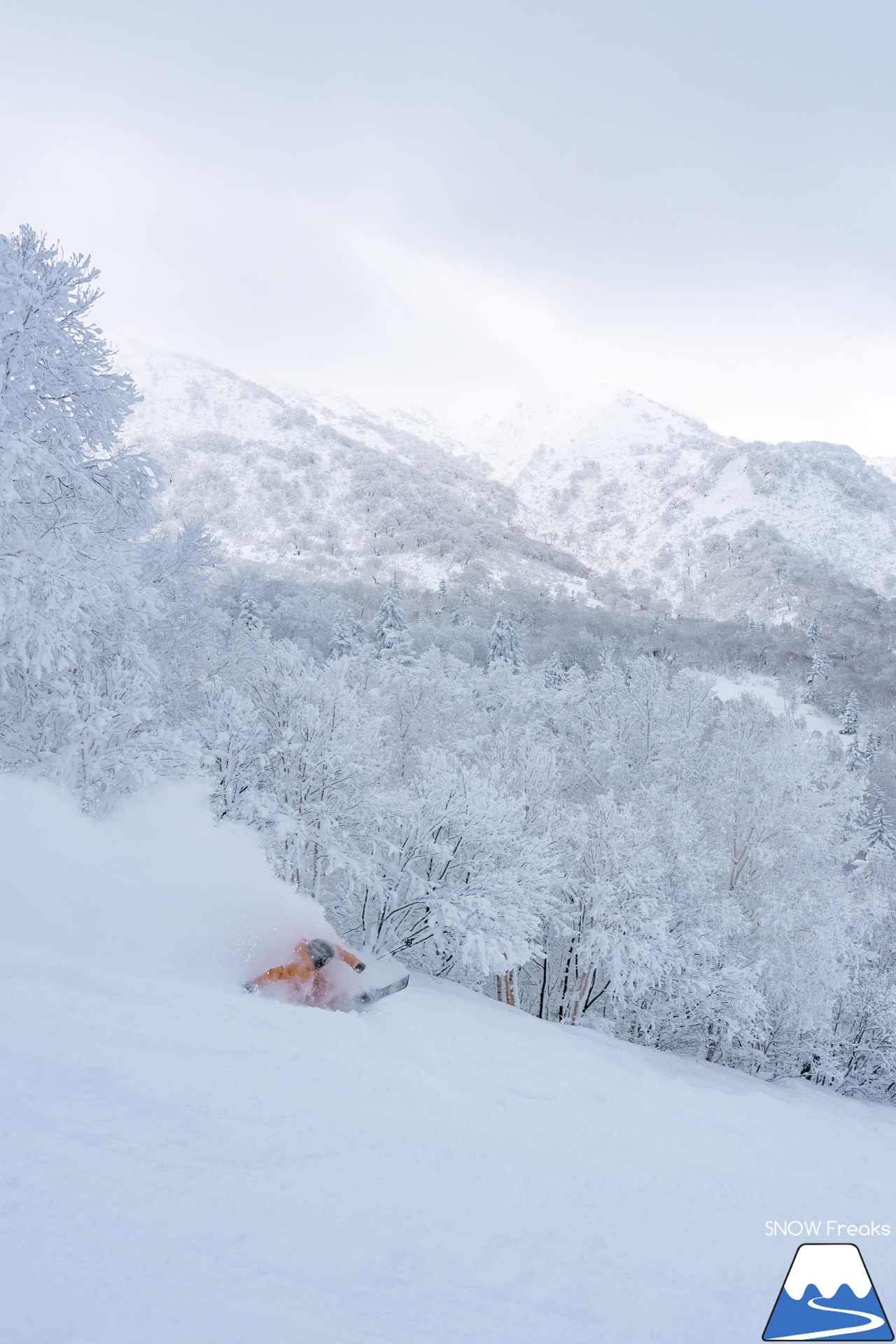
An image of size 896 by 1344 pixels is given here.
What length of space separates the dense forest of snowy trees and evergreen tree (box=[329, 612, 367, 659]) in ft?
62.4

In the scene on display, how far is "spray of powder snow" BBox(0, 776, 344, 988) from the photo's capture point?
28.6ft

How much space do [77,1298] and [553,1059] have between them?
9034mm

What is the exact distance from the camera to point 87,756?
11250 millimetres

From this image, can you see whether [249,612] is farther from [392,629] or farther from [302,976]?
[302,976]

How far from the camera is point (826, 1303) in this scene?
4727mm

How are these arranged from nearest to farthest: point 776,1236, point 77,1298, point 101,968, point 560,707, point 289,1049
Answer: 1. point 77,1298
2. point 776,1236
3. point 289,1049
4. point 101,968
5. point 560,707

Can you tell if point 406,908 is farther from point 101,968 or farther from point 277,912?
point 101,968

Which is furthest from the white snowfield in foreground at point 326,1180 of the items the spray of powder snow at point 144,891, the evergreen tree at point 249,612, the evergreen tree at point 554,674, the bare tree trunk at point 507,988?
the evergreen tree at point 554,674

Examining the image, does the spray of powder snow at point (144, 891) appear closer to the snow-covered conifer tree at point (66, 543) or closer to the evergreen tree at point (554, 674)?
the snow-covered conifer tree at point (66, 543)

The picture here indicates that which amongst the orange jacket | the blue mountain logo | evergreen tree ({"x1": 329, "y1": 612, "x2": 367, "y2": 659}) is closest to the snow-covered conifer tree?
the orange jacket

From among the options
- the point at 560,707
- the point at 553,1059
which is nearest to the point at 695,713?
the point at 560,707

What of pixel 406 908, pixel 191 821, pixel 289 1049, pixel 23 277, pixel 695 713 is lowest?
Result: pixel 406 908

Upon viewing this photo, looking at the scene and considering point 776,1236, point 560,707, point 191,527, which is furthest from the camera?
point 560,707

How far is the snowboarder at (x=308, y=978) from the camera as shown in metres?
9.46
